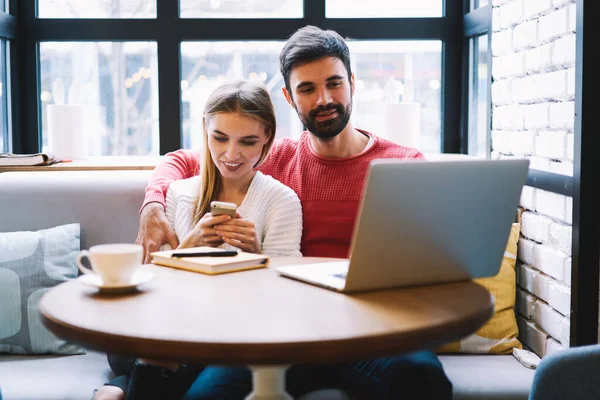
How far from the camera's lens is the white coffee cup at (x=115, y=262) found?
1203 mm

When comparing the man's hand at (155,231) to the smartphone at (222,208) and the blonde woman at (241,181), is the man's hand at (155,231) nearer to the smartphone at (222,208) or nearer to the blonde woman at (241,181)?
the blonde woman at (241,181)

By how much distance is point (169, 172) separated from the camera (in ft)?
6.79

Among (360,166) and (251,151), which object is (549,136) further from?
(251,151)

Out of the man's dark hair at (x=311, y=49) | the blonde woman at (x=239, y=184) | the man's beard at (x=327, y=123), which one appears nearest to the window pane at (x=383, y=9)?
the man's dark hair at (x=311, y=49)

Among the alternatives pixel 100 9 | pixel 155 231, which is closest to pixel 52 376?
pixel 155 231

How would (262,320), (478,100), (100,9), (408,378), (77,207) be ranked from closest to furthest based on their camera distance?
(262,320)
(408,378)
(77,207)
(478,100)
(100,9)

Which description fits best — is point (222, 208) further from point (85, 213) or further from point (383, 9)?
point (383, 9)

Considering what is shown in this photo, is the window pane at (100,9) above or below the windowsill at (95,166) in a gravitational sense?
above

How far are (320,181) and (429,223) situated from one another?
931 mm

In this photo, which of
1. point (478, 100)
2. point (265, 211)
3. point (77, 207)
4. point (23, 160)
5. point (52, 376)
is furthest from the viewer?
point (478, 100)

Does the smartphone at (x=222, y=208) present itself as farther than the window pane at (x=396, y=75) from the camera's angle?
No

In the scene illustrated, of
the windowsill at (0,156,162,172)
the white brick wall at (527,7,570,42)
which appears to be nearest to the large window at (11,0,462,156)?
the windowsill at (0,156,162,172)

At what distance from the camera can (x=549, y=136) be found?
1909 mm

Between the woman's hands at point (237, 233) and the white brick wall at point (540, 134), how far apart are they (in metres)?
0.82
